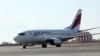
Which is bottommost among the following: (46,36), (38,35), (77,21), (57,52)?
(57,52)

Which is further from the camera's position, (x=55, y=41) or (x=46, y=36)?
(x=46, y=36)

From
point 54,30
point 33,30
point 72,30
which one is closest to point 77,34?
point 72,30

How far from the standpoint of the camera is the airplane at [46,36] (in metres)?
56.9

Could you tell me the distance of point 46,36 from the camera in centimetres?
5978

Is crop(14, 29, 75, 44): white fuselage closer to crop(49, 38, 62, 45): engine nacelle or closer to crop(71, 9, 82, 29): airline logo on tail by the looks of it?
crop(49, 38, 62, 45): engine nacelle

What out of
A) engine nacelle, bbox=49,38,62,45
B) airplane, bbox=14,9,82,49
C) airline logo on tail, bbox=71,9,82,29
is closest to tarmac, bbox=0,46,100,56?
airplane, bbox=14,9,82,49

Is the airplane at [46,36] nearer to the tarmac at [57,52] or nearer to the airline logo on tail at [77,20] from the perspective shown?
the airline logo on tail at [77,20]

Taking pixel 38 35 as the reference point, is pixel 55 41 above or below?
below

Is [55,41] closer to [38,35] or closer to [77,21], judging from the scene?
[38,35]

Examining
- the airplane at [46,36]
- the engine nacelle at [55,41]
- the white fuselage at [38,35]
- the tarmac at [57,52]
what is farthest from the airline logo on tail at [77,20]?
the tarmac at [57,52]

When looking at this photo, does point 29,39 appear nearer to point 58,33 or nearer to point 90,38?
point 58,33

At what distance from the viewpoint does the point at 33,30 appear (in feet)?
192

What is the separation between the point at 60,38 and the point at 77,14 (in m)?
7.95

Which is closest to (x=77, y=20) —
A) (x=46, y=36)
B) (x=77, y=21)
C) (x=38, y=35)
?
(x=77, y=21)
